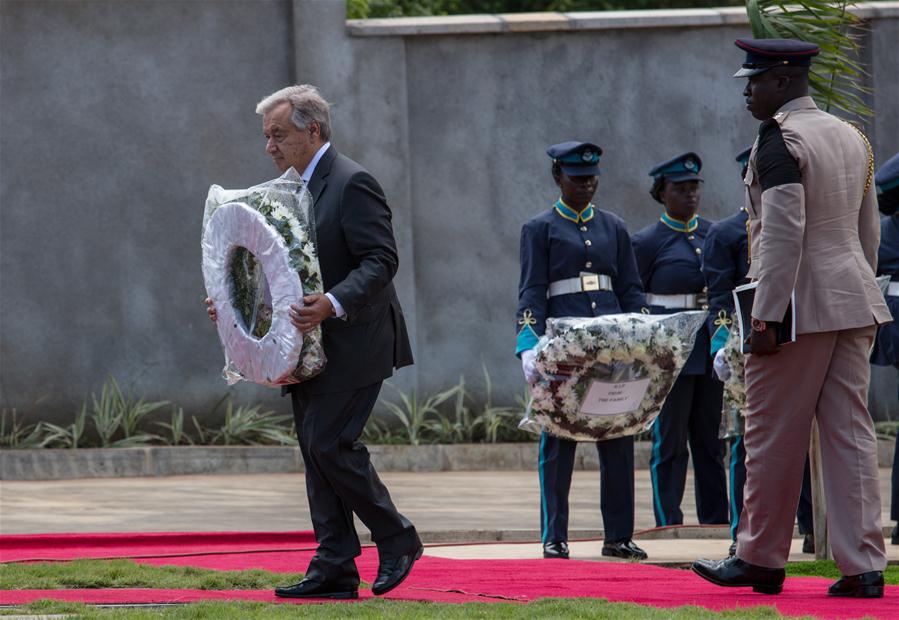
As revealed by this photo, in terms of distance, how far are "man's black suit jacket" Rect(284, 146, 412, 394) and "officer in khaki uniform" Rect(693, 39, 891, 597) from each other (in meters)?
1.39

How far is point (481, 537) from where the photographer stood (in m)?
9.33

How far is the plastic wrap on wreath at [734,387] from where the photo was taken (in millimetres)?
8188

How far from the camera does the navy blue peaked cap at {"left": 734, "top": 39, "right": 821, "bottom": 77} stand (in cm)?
633

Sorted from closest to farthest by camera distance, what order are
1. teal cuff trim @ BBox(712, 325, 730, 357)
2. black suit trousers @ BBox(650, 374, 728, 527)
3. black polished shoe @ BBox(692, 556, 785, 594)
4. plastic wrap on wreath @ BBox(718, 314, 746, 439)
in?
1. black polished shoe @ BBox(692, 556, 785, 594)
2. plastic wrap on wreath @ BBox(718, 314, 746, 439)
3. teal cuff trim @ BBox(712, 325, 730, 357)
4. black suit trousers @ BBox(650, 374, 728, 527)

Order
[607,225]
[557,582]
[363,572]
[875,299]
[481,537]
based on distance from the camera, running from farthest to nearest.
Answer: [481,537]
[607,225]
[363,572]
[557,582]
[875,299]

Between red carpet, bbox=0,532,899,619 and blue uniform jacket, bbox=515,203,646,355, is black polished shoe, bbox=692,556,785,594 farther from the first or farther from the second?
blue uniform jacket, bbox=515,203,646,355

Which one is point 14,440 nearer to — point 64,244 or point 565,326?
point 64,244

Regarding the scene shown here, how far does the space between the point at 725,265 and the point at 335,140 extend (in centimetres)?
602

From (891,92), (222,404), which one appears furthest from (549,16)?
(222,404)

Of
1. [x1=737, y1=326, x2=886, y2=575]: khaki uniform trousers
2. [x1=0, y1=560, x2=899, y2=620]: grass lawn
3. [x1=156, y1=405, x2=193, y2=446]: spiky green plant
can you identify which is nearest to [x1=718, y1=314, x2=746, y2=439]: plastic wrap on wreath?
[x1=737, y1=326, x2=886, y2=575]: khaki uniform trousers

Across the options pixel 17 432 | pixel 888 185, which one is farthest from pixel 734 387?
pixel 17 432

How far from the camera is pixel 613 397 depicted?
26.6 ft

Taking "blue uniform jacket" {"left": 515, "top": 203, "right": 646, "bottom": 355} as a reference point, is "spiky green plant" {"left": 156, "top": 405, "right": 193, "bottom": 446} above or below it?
below

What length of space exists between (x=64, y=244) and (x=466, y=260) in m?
3.38
